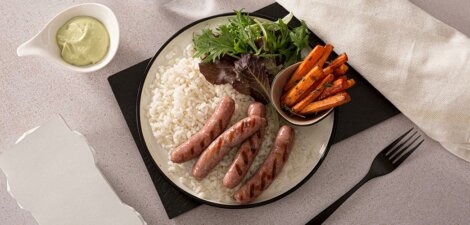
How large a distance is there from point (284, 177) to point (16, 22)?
5.17 ft

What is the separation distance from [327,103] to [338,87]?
0.09 metres

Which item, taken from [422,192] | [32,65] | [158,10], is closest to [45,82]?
[32,65]

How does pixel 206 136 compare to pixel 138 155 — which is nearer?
pixel 206 136

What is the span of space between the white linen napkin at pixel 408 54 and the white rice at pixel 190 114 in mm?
530

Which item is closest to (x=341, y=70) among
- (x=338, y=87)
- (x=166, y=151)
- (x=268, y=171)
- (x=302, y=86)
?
(x=338, y=87)

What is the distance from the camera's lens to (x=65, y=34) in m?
1.98

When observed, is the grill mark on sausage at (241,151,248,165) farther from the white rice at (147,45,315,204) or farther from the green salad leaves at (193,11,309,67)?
the green salad leaves at (193,11,309,67)

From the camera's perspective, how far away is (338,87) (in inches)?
72.9

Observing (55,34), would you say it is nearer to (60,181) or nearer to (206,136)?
(60,181)

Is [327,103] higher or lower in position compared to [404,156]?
higher

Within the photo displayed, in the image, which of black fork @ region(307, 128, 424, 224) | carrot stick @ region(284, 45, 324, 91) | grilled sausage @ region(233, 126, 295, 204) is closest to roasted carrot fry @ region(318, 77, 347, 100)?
carrot stick @ region(284, 45, 324, 91)

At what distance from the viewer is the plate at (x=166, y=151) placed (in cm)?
195

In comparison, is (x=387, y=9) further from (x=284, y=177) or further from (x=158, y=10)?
(x=158, y=10)

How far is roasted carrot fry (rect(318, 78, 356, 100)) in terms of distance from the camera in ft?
6.05
